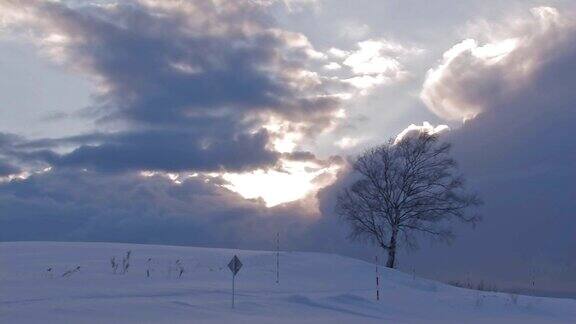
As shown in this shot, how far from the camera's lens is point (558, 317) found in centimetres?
2500

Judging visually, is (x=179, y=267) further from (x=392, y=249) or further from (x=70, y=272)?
(x=392, y=249)

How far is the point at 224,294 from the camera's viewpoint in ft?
70.7

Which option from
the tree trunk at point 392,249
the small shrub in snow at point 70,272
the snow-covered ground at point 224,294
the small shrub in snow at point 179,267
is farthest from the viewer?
the tree trunk at point 392,249

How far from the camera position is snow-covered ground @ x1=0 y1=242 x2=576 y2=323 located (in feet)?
55.9

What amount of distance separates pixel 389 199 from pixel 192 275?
18482mm

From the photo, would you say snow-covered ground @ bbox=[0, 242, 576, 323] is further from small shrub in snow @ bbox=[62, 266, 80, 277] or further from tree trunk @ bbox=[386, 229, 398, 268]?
tree trunk @ bbox=[386, 229, 398, 268]

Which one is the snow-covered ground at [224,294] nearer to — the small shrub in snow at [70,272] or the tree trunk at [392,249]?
the small shrub in snow at [70,272]

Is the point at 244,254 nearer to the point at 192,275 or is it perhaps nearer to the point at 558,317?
the point at 192,275

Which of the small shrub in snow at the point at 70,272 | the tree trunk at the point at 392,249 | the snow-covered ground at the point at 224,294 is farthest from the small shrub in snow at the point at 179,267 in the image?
the tree trunk at the point at 392,249

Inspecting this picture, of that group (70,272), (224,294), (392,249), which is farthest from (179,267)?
(392,249)

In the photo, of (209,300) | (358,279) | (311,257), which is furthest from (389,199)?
(209,300)

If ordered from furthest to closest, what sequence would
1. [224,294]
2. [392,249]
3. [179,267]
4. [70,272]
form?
[392,249], [179,267], [70,272], [224,294]

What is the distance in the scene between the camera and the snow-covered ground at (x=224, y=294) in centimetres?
1703

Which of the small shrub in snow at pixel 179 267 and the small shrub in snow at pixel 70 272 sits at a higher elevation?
the small shrub in snow at pixel 179 267
